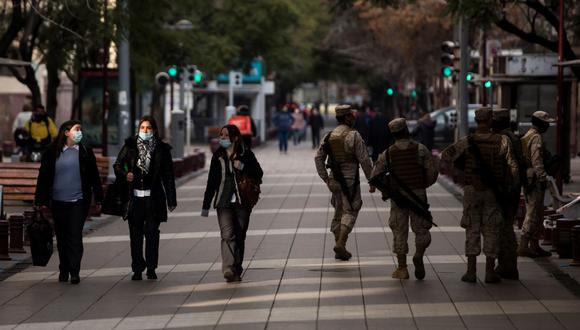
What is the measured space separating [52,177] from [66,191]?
19 cm

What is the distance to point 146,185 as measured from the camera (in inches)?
561

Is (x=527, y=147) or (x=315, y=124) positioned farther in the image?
(x=315, y=124)

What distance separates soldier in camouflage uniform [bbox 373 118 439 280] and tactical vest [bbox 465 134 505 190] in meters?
0.42

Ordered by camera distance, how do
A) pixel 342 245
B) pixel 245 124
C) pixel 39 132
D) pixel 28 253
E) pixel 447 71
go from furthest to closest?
pixel 245 124 → pixel 447 71 → pixel 39 132 → pixel 28 253 → pixel 342 245

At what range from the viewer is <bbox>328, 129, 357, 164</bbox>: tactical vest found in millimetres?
15789

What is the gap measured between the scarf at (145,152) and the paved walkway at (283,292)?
1098 mm

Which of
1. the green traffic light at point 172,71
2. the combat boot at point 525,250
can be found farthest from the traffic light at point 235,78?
the combat boot at point 525,250

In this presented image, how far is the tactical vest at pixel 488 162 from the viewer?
13.6 m

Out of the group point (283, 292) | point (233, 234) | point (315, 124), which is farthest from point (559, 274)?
point (315, 124)

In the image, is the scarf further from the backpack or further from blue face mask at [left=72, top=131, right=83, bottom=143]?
the backpack

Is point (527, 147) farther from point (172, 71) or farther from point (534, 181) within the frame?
point (172, 71)

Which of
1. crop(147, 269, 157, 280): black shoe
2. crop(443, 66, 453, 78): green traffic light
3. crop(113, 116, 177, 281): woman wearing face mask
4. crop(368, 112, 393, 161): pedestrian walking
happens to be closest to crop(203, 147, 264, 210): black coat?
crop(113, 116, 177, 281): woman wearing face mask

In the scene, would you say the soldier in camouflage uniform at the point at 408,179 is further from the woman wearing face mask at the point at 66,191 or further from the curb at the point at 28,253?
the curb at the point at 28,253

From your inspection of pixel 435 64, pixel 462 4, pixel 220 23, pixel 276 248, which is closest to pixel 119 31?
pixel 462 4
